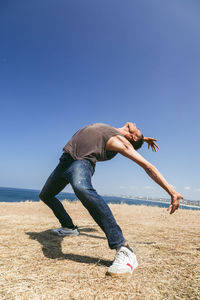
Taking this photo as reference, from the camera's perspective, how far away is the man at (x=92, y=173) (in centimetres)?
235

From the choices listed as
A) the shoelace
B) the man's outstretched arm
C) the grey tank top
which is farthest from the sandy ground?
the grey tank top

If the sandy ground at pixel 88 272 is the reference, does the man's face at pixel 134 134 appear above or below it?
above

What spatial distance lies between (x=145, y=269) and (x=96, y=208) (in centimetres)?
86

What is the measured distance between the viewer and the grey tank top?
2.99 meters

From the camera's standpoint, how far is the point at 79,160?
2.92m

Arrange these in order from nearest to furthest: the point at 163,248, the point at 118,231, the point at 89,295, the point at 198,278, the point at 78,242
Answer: the point at 89,295, the point at 198,278, the point at 118,231, the point at 163,248, the point at 78,242

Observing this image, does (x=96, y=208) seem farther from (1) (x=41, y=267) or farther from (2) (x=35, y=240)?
(2) (x=35, y=240)

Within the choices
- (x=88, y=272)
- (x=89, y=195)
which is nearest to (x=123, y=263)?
(x=88, y=272)

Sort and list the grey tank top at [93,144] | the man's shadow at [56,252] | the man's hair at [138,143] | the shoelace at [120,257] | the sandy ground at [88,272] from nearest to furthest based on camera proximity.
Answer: the sandy ground at [88,272]
the shoelace at [120,257]
the man's shadow at [56,252]
the grey tank top at [93,144]
the man's hair at [138,143]

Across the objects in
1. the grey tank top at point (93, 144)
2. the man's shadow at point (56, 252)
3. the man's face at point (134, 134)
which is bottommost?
the man's shadow at point (56, 252)

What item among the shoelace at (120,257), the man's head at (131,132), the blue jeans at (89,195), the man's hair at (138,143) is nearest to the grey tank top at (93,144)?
the blue jeans at (89,195)

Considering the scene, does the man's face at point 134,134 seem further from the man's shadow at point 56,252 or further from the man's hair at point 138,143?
the man's shadow at point 56,252

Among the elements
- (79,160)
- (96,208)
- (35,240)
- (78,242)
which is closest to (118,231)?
(96,208)

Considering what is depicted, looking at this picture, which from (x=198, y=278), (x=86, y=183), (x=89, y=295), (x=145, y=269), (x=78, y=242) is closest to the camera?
(x=89, y=295)
